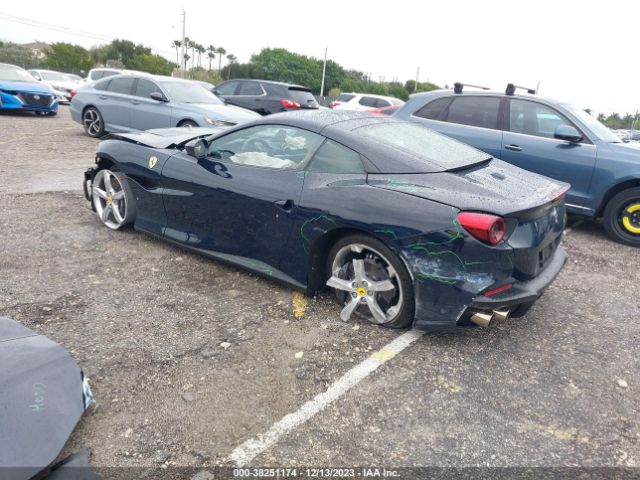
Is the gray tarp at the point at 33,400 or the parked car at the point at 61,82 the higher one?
the parked car at the point at 61,82

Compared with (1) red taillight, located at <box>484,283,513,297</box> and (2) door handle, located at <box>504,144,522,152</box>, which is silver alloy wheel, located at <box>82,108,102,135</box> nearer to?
(2) door handle, located at <box>504,144,522,152</box>

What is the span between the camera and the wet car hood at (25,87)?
1317 cm

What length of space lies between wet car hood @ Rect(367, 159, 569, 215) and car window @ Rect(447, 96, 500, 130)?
323 cm

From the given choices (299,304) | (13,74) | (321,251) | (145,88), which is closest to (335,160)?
(321,251)

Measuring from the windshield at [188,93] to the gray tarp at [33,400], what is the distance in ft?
24.3

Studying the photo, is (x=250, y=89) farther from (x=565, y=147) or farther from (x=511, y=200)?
(x=511, y=200)

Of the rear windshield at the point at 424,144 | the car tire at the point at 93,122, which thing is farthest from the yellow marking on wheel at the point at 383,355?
the car tire at the point at 93,122

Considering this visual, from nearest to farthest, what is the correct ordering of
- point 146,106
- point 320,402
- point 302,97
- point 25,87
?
1. point 320,402
2. point 146,106
3. point 302,97
4. point 25,87

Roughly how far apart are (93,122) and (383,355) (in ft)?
32.0

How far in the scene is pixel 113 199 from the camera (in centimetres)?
484

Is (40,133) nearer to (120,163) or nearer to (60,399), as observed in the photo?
(120,163)

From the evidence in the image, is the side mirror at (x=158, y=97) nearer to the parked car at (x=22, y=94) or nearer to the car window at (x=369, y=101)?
the parked car at (x=22, y=94)

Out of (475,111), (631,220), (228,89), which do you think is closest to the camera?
(631,220)

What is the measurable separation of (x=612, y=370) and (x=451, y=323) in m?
1.10
